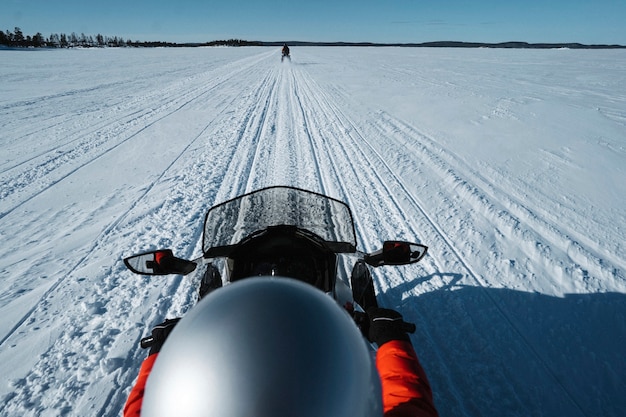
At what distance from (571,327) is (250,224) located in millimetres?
2622

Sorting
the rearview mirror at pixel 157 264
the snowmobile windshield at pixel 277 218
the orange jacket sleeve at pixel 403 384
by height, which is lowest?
the orange jacket sleeve at pixel 403 384

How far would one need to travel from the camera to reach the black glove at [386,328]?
1.65m

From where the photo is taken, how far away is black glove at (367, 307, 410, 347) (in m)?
1.65

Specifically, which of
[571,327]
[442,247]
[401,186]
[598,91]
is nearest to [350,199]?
[401,186]

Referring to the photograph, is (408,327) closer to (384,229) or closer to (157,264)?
(157,264)

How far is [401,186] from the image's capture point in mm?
5402

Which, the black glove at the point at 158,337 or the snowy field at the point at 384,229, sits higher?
the black glove at the point at 158,337

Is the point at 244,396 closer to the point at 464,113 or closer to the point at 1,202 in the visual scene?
the point at 1,202

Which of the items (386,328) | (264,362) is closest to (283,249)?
(386,328)

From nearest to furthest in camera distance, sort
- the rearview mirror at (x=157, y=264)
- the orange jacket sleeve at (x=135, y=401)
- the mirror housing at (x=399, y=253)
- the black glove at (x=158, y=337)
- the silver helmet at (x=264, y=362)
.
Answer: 1. the silver helmet at (x=264, y=362)
2. the orange jacket sleeve at (x=135, y=401)
3. the black glove at (x=158, y=337)
4. the rearview mirror at (x=157, y=264)
5. the mirror housing at (x=399, y=253)

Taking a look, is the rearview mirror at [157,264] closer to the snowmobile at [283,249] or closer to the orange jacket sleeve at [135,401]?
the snowmobile at [283,249]

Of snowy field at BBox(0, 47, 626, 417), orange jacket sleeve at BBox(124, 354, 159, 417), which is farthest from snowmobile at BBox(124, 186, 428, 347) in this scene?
snowy field at BBox(0, 47, 626, 417)

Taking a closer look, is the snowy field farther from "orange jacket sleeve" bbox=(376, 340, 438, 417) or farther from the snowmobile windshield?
the snowmobile windshield

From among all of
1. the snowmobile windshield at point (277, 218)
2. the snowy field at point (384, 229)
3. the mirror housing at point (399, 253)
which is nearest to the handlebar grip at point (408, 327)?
the mirror housing at point (399, 253)
